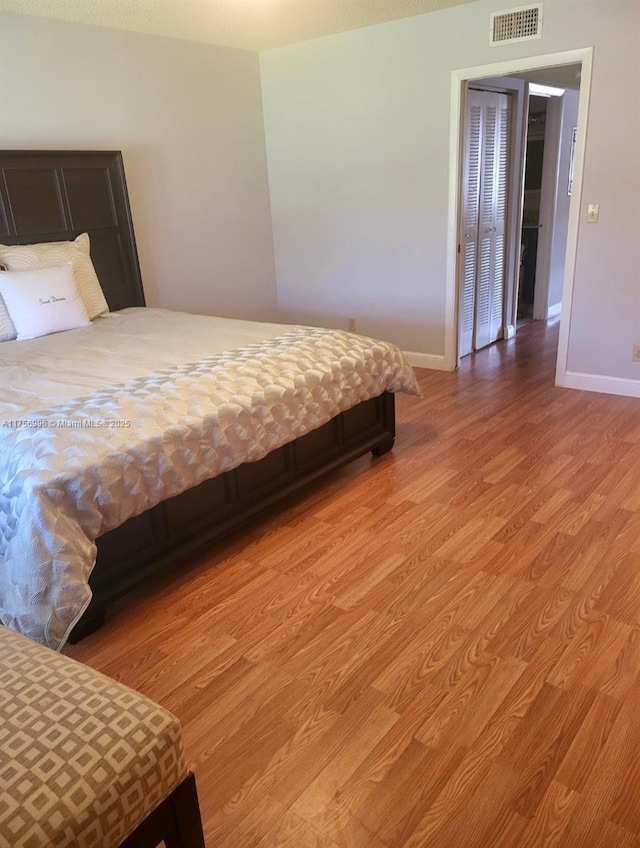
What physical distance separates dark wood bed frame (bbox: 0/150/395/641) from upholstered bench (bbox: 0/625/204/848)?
87cm

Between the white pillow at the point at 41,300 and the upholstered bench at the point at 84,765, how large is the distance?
7.78 feet

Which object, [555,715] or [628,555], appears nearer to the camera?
[555,715]

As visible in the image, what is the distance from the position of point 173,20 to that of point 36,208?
56.8 inches

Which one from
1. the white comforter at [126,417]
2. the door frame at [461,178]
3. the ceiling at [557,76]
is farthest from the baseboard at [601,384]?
the ceiling at [557,76]

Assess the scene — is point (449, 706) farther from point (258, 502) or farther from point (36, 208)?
point (36, 208)

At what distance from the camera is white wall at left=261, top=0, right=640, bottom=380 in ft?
11.5

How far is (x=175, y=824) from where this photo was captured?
1.14 m

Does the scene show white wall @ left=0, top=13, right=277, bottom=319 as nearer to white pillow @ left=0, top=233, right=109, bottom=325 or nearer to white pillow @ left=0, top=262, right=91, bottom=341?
white pillow @ left=0, top=233, right=109, bottom=325

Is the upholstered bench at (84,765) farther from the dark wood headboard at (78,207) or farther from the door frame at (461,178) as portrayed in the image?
the door frame at (461,178)

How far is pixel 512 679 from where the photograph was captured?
176cm

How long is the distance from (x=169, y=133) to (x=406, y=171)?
1.70 meters

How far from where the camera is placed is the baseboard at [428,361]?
15.4 ft

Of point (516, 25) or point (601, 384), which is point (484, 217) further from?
point (601, 384)

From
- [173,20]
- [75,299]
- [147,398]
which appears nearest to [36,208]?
[75,299]
